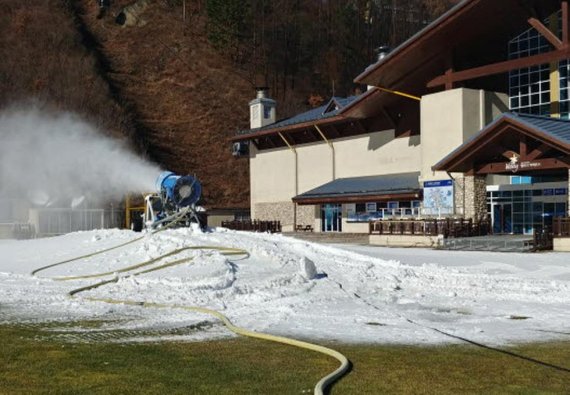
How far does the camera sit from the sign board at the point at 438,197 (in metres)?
33.1

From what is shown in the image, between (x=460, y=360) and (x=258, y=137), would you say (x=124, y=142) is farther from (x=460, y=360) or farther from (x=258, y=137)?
(x=460, y=360)

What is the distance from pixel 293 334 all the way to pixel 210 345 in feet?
4.41

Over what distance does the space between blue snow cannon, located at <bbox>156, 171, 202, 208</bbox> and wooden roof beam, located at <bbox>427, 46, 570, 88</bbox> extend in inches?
597

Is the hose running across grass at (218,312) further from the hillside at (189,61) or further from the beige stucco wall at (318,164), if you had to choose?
the hillside at (189,61)

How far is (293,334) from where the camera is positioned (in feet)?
30.1

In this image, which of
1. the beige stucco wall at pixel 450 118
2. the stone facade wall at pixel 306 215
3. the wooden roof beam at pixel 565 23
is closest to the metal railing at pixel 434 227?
the beige stucco wall at pixel 450 118

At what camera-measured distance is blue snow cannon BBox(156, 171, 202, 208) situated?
27.1 meters

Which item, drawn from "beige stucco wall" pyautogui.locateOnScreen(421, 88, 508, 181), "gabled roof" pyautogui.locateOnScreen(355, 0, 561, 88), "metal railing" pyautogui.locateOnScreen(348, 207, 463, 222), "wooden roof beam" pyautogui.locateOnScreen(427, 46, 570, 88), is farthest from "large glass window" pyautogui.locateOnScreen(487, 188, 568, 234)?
"gabled roof" pyautogui.locateOnScreen(355, 0, 561, 88)

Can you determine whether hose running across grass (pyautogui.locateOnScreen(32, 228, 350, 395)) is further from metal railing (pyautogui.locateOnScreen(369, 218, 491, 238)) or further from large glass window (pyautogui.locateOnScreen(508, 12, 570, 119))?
large glass window (pyautogui.locateOnScreen(508, 12, 570, 119))

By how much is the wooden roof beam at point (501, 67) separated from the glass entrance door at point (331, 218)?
11.3 meters

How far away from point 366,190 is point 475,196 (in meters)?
7.82

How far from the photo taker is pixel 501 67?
1256 inches

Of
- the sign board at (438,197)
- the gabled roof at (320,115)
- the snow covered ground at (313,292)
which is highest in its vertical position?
the gabled roof at (320,115)

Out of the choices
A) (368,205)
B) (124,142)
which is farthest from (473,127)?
(124,142)
